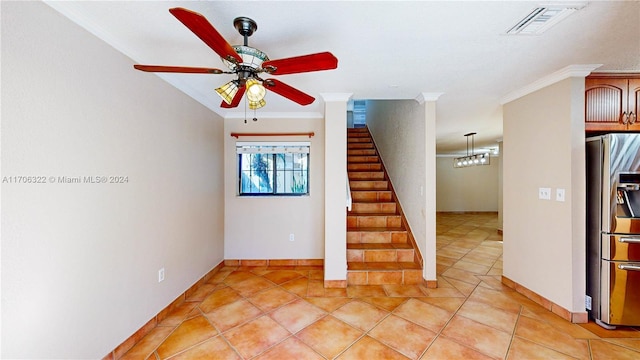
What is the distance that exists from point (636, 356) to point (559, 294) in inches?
21.4

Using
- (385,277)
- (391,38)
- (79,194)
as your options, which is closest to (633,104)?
(391,38)

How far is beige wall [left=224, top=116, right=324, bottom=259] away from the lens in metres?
3.54

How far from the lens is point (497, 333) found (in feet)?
6.45

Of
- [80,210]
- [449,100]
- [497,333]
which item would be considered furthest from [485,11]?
[80,210]

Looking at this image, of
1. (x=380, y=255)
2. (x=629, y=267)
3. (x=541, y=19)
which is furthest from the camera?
(x=380, y=255)

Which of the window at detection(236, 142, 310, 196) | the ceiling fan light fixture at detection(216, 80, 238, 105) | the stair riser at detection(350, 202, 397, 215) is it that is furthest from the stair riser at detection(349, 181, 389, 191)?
the ceiling fan light fixture at detection(216, 80, 238, 105)

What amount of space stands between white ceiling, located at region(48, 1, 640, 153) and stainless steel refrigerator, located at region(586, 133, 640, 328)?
2.51ft

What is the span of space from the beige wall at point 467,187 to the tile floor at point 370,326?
6.15 metres

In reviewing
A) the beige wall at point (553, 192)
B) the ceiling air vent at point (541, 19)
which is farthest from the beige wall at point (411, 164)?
the ceiling air vent at point (541, 19)

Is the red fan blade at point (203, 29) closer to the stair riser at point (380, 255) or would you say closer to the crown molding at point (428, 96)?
the crown molding at point (428, 96)

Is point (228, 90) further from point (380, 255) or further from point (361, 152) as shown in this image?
point (361, 152)

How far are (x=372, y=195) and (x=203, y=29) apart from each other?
140 inches

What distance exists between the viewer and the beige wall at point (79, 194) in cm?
115

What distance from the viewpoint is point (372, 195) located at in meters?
4.12
